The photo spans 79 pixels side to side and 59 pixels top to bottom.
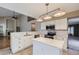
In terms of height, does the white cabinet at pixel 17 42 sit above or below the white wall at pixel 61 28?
below

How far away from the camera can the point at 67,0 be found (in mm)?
1301

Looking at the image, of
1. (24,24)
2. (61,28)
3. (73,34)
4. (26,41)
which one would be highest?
(24,24)

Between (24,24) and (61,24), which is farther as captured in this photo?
(24,24)

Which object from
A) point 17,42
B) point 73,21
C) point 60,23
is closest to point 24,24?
point 17,42

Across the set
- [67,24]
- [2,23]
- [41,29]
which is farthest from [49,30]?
[2,23]

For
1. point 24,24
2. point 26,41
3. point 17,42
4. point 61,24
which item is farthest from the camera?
point 24,24

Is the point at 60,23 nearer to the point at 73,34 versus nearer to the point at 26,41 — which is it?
the point at 73,34

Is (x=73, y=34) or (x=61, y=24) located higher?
(x=61, y=24)

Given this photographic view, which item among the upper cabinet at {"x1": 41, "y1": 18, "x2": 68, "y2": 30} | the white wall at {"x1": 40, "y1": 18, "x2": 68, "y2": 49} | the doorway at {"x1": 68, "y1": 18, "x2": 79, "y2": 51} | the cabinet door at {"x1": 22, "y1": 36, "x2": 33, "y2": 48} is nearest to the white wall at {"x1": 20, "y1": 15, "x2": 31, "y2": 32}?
the cabinet door at {"x1": 22, "y1": 36, "x2": 33, "y2": 48}

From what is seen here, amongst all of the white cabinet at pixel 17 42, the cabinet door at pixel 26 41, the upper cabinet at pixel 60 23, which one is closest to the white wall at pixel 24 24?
the cabinet door at pixel 26 41

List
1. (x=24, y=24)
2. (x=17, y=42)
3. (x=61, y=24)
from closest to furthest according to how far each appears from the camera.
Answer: (x=17, y=42) → (x=61, y=24) → (x=24, y=24)

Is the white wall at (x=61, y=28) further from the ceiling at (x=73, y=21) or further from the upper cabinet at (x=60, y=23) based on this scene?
the ceiling at (x=73, y=21)
